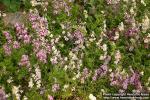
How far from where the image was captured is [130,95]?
791 centimetres

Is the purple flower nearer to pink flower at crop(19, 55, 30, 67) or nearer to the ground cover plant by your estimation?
the ground cover plant

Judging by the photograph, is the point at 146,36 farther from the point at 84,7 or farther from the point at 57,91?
the point at 57,91

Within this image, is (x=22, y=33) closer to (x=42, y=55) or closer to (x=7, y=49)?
(x=7, y=49)

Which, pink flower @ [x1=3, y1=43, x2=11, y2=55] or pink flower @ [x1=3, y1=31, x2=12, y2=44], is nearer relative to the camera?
→ pink flower @ [x1=3, y1=43, x2=11, y2=55]

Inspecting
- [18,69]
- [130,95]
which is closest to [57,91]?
[18,69]

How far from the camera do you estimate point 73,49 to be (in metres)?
8.42

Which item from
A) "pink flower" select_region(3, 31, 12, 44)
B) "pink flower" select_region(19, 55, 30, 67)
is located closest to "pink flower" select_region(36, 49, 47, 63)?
"pink flower" select_region(19, 55, 30, 67)

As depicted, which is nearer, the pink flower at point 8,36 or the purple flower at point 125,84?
the purple flower at point 125,84

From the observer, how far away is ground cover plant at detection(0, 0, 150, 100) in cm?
775

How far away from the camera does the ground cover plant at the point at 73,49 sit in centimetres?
Answer: 775

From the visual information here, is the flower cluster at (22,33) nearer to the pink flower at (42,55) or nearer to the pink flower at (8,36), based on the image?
the pink flower at (8,36)

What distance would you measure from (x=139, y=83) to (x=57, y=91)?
1.60 metres

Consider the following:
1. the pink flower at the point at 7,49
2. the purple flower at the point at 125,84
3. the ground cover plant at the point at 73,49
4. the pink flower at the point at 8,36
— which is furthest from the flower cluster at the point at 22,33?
the purple flower at the point at 125,84

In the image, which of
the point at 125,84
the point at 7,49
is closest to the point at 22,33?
the point at 7,49
